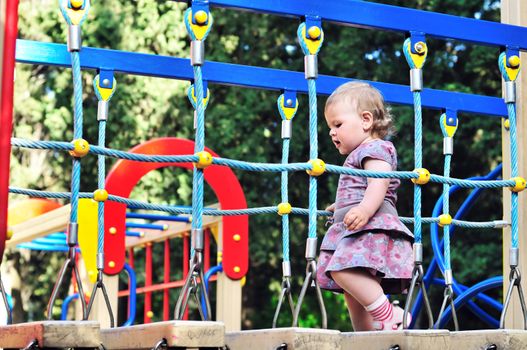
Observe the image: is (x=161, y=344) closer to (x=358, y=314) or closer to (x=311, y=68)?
(x=311, y=68)

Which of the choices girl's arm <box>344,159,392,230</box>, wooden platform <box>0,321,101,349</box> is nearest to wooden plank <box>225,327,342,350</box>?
wooden platform <box>0,321,101,349</box>

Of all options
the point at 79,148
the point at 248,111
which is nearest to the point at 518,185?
the point at 79,148

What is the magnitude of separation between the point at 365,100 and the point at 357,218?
47 cm

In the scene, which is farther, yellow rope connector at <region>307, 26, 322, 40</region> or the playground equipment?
yellow rope connector at <region>307, 26, 322, 40</region>

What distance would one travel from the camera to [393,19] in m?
3.15

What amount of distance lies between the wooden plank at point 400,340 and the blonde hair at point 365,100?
1236 millimetres

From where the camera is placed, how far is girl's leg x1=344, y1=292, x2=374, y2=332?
3549mm

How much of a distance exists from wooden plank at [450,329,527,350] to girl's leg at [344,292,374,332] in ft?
3.12

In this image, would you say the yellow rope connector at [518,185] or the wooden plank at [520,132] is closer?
the yellow rope connector at [518,185]

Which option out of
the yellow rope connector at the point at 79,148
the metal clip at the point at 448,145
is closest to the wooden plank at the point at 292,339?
the yellow rope connector at the point at 79,148

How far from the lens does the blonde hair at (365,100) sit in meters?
3.55

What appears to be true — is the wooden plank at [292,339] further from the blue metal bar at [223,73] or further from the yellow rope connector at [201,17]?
the blue metal bar at [223,73]

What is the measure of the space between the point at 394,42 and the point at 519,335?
11404 mm

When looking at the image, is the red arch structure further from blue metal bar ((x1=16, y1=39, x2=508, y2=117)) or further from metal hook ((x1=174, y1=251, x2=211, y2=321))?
metal hook ((x1=174, y1=251, x2=211, y2=321))
